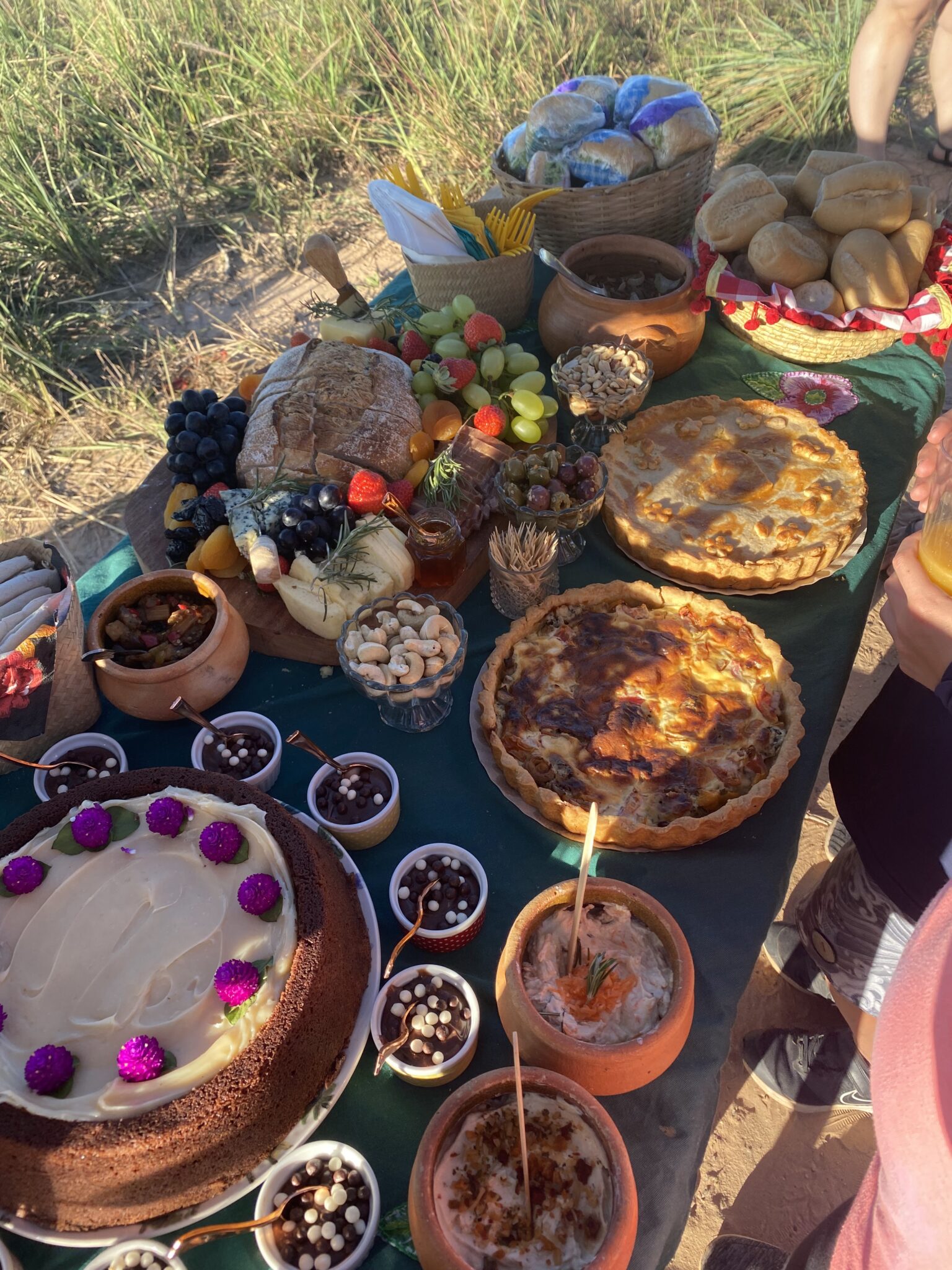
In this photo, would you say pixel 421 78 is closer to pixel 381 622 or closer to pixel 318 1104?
pixel 381 622

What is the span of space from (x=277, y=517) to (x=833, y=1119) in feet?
10.1

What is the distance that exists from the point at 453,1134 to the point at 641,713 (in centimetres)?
130

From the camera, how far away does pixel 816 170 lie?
3.59 m

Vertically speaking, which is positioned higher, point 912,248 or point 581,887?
point 581,887

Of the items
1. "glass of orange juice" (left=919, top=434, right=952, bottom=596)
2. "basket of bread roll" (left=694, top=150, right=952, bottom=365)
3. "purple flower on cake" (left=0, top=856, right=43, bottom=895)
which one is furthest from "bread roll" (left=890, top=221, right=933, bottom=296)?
"purple flower on cake" (left=0, top=856, right=43, bottom=895)

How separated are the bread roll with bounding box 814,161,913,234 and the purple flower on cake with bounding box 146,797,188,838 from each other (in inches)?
138

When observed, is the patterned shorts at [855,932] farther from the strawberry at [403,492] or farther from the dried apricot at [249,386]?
the dried apricot at [249,386]

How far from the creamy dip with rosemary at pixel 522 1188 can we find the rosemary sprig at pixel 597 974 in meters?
0.22

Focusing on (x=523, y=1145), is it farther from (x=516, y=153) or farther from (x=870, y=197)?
(x=516, y=153)

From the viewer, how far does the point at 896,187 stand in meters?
3.32

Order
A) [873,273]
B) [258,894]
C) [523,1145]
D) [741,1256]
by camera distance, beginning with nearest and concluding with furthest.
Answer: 1. [523,1145]
2. [258,894]
3. [741,1256]
4. [873,273]

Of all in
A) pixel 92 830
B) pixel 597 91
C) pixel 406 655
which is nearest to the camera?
pixel 92 830

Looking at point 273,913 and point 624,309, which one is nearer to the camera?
point 273,913

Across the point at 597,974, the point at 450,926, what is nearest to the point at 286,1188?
the point at 450,926
